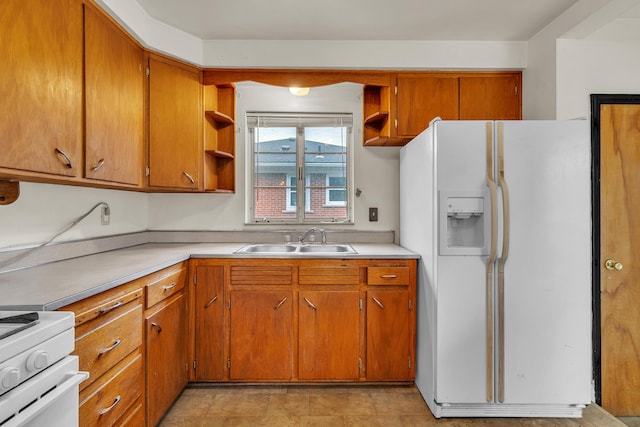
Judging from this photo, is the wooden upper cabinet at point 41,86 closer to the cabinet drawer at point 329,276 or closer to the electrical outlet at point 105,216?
the electrical outlet at point 105,216

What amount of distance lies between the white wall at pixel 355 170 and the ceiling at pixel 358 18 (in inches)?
21.2

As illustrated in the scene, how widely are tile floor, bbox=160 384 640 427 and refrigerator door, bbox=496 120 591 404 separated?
29 cm

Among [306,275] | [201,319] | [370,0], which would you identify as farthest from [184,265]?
[370,0]

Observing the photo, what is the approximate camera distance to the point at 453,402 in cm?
194

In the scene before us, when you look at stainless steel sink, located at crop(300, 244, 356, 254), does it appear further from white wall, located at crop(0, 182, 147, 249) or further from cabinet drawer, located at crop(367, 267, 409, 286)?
white wall, located at crop(0, 182, 147, 249)

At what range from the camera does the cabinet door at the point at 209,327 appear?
225 cm

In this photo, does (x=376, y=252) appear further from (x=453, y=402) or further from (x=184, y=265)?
(x=184, y=265)

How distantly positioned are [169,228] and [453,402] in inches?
95.5

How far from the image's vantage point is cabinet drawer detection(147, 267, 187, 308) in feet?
5.72

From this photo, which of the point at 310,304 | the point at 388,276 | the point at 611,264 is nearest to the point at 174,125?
the point at 310,304

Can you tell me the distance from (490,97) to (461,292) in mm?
1523

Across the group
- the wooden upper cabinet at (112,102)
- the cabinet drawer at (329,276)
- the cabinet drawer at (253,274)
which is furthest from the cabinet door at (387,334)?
the wooden upper cabinet at (112,102)

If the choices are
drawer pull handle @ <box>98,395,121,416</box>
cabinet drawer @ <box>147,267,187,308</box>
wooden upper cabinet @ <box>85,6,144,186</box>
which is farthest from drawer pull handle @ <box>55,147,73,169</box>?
drawer pull handle @ <box>98,395,121,416</box>

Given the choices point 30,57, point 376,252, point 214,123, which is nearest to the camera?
point 30,57
